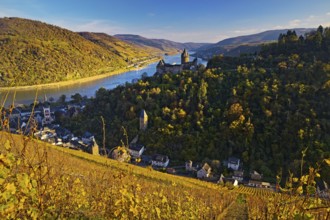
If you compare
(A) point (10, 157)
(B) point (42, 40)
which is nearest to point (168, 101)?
(A) point (10, 157)

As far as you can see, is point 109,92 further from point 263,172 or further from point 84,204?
point 84,204

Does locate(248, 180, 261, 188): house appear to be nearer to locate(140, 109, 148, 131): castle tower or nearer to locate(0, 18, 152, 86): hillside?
locate(140, 109, 148, 131): castle tower

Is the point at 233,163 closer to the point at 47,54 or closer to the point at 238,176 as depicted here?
the point at 238,176

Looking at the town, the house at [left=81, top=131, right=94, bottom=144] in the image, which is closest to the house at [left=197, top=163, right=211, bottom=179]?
the town

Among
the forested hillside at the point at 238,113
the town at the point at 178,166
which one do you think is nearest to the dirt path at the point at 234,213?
the town at the point at 178,166

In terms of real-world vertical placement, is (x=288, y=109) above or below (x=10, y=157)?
below

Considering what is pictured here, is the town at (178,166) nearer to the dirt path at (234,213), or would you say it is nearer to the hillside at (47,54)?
the dirt path at (234,213)

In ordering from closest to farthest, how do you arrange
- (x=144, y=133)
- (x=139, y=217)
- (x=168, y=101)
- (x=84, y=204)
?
(x=139, y=217)
(x=84, y=204)
(x=144, y=133)
(x=168, y=101)

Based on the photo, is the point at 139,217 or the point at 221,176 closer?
the point at 139,217
